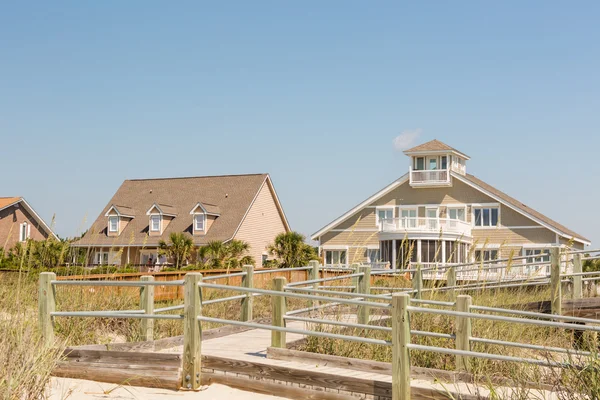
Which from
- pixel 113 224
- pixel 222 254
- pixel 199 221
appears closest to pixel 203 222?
pixel 199 221

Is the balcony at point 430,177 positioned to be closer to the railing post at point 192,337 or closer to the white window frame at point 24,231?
the white window frame at point 24,231

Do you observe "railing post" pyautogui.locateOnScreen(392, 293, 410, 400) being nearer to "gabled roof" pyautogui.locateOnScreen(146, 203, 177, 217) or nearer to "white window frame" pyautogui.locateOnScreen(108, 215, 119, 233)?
"gabled roof" pyautogui.locateOnScreen(146, 203, 177, 217)

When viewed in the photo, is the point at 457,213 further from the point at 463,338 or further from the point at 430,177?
the point at 463,338

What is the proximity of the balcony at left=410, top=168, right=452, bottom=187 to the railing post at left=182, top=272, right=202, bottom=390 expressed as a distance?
3783cm

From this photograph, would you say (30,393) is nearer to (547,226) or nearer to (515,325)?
(515,325)

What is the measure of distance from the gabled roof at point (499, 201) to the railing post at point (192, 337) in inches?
1470

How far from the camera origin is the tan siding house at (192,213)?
45688 millimetres

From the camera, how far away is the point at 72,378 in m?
9.30

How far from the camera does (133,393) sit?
8625 millimetres

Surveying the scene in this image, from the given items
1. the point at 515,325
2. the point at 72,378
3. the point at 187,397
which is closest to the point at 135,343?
the point at 72,378

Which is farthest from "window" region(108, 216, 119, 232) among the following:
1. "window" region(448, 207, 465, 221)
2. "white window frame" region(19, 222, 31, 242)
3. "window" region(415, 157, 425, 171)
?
"window" region(448, 207, 465, 221)

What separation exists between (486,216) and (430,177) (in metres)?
4.10

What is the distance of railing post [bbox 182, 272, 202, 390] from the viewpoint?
8.73 m

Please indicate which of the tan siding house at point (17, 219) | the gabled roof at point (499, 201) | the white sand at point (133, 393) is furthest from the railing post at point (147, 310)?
the tan siding house at point (17, 219)
